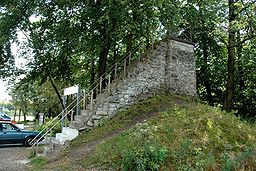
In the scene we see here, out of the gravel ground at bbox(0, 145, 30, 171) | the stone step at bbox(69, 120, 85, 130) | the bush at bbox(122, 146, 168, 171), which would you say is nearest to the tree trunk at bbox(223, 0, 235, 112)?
the stone step at bbox(69, 120, 85, 130)

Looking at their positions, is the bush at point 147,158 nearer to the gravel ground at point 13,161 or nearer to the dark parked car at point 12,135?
the gravel ground at point 13,161

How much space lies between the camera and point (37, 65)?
17406 millimetres

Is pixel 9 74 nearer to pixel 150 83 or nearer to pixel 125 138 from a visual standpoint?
pixel 150 83

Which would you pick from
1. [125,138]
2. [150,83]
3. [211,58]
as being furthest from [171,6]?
[211,58]

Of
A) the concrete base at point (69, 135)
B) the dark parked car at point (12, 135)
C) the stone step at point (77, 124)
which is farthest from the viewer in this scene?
the dark parked car at point (12, 135)

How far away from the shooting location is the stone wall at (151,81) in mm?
12594

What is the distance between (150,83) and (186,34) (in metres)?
4.19

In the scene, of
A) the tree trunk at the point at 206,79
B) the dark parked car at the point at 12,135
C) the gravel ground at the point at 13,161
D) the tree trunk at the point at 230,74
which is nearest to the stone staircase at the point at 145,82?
the gravel ground at the point at 13,161

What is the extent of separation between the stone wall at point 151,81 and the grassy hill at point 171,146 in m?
1.25

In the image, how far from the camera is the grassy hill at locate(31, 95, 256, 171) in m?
6.43

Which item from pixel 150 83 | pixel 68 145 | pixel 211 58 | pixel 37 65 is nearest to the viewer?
pixel 68 145

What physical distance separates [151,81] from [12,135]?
24.7ft

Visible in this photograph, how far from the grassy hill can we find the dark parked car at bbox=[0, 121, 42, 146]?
507 centimetres

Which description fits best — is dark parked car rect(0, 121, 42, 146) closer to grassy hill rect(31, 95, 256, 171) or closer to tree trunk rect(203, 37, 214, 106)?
grassy hill rect(31, 95, 256, 171)
